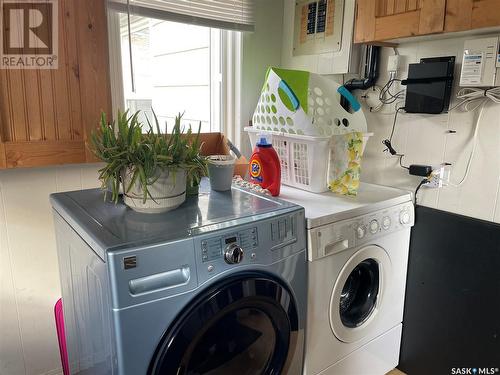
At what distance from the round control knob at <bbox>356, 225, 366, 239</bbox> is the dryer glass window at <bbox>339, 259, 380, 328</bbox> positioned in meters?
0.17

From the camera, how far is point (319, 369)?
60.7 inches

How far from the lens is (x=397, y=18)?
154cm

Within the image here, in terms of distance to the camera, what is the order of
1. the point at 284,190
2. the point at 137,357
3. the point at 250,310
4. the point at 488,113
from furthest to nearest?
the point at 284,190 < the point at 488,113 < the point at 250,310 < the point at 137,357

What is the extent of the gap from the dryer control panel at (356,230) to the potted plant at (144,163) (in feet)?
1.72

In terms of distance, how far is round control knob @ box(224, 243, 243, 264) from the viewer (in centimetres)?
109

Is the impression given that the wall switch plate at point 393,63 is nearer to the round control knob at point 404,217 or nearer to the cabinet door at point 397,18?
the cabinet door at point 397,18

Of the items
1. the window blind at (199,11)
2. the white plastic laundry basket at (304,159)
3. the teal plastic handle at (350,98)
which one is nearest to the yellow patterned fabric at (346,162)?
the white plastic laundry basket at (304,159)

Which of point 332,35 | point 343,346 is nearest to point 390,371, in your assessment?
point 343,346

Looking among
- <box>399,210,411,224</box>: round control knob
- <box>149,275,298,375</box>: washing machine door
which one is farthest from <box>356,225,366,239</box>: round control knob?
<box>149,275,298,375</box>: washing machine door

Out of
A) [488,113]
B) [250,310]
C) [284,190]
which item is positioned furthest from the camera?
[284,190]

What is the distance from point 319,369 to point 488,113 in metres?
1.25

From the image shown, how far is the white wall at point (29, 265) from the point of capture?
5.24 ft

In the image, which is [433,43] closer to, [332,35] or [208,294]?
[332,35]
